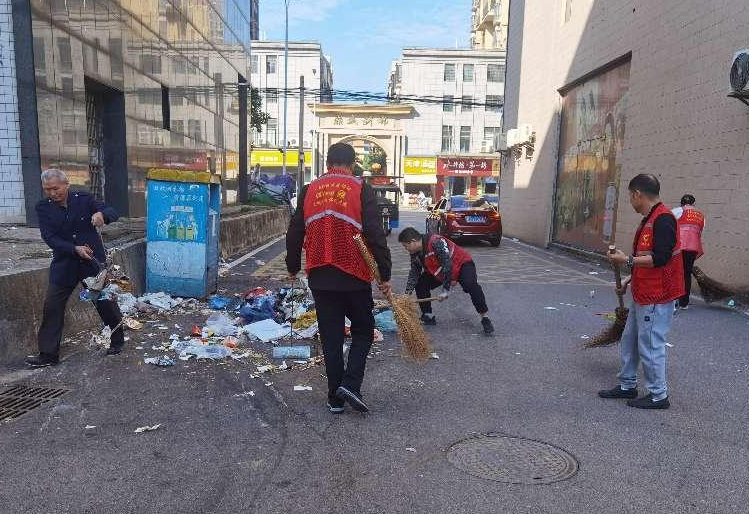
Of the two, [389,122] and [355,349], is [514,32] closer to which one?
[355,349]

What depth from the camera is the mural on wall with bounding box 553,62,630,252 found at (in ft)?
40.8

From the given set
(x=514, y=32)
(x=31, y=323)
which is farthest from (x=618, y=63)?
(x=31, y=323)

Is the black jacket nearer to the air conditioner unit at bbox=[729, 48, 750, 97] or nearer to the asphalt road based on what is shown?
the asphalt road

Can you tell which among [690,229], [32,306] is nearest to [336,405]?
[32,306]

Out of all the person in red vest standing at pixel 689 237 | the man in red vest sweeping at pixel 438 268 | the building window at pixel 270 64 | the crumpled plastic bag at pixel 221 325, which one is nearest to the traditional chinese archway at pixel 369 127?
the building window at pixel 270 64

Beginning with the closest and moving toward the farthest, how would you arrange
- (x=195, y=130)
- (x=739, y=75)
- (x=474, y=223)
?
(x=739, y=75), (x=474, y=223), (x=195, y=130)

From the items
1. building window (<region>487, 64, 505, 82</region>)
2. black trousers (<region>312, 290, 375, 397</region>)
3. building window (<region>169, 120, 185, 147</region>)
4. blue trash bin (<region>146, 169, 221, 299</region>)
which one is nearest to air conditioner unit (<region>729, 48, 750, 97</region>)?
black trousers (<region>312, 290, 375, 397</region>)

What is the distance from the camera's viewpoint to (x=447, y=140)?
5059 centimetres

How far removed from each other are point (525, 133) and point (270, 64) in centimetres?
4173

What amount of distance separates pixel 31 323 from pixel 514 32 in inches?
794

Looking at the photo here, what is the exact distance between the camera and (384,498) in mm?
2842

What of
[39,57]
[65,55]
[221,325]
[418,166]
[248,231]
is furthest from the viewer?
[418,166]

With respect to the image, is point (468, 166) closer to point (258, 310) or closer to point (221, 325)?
point (258, 310)

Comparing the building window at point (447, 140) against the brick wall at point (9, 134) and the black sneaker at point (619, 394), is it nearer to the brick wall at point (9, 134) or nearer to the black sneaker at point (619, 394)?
the brick wall at point (9, 134)
